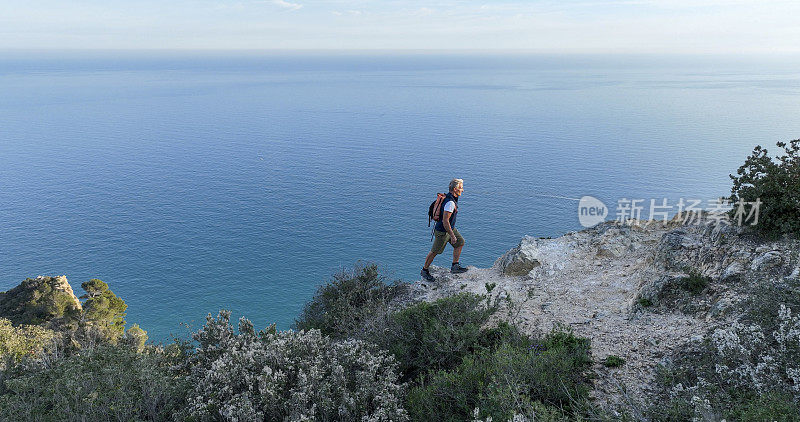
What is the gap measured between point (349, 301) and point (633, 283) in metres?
7.56

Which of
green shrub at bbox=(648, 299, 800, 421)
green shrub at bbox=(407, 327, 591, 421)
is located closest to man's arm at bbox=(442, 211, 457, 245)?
green shrub at bbox=(407, 327, 591, 421)

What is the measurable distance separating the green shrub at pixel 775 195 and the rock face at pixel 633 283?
18.4 inches

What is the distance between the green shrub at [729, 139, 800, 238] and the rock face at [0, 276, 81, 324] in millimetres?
30851

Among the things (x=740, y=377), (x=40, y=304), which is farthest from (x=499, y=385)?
(x=40, y=304)

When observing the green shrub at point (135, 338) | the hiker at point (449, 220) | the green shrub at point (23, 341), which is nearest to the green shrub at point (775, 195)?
the hiker at point (449, 220)

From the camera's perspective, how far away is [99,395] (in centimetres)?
820

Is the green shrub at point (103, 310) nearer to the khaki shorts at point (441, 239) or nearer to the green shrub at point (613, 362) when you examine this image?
the khaki shorts at point (441, 239)

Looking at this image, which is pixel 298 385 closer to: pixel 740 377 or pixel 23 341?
pixel 740 377

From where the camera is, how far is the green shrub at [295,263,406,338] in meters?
12.6

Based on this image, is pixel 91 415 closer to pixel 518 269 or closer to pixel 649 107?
pixel 518 269

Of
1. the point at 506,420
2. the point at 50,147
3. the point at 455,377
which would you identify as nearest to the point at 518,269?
the point at 455,377

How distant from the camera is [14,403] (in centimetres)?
847

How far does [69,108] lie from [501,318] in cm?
15270

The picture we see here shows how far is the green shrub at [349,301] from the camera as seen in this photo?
1264 centimetres
